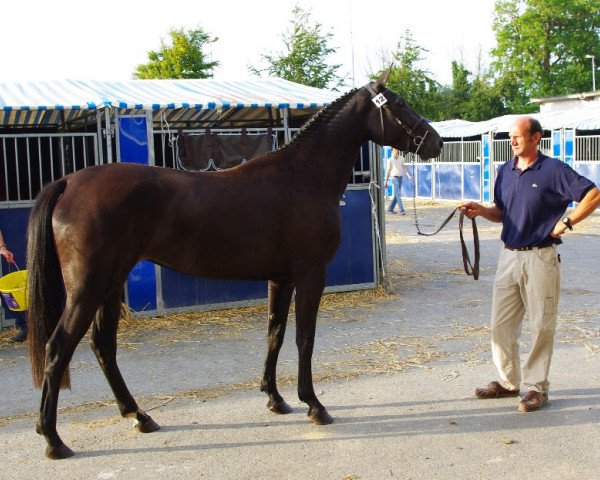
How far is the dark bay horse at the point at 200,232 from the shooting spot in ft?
12.9

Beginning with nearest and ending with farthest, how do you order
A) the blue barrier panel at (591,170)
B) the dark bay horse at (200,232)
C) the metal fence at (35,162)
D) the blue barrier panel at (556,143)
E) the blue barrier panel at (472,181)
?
the dark bay horse at (200,232)
the metal fence at (35,162)
the blue barrier panel at (591,170)
the blue barrier panel at (556,143)
the blue barrier panel at (472,181)

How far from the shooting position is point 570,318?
7.00 m

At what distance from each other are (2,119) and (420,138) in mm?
7709

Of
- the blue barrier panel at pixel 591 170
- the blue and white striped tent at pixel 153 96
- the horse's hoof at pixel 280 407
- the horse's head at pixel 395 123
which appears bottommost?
the horse's hoof at pixel 280 407

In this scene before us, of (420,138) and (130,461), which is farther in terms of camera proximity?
(420,138)

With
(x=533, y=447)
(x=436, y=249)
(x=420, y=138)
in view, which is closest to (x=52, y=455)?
(x=533, y=447)

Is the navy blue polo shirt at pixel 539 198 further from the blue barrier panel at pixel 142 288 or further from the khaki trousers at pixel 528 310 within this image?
the blue barrier panel at pixel 142 288

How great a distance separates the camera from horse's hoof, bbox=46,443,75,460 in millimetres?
3826

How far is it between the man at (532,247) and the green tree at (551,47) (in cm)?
4523

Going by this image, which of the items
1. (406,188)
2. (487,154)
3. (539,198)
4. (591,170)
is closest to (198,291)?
(539,198)

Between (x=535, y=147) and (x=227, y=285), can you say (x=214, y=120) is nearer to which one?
(x=227, y=285)

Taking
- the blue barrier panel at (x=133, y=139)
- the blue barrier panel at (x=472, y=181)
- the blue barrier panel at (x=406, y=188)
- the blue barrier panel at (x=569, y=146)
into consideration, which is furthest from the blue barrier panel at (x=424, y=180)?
the blue barrier panel at (x=133, y=139)

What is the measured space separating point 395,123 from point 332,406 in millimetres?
1937

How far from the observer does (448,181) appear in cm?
2292
